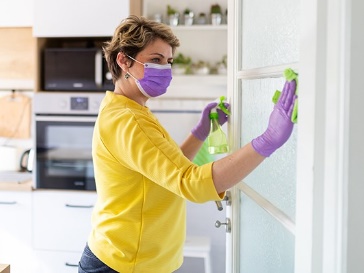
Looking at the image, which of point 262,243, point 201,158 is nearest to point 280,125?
point 262,243

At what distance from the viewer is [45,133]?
3.04m

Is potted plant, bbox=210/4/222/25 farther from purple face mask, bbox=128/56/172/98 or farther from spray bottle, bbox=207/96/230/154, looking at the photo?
purple face mask, bbox=128/56/172/98

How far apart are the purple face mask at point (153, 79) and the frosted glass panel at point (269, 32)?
243mm

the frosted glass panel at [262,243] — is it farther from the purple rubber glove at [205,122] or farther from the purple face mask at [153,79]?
the purple face mask at [153,79]

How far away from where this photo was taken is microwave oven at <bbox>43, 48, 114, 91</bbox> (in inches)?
117

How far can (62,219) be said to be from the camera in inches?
118

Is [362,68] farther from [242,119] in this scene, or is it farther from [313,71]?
[242,119]

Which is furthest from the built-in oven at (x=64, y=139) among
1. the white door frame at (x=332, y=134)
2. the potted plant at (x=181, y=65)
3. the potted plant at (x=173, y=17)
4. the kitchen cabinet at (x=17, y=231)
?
the white door frame at (x=332, y=134)

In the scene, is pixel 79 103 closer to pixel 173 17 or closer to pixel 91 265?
pixel 173 17

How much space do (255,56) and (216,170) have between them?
0.40 meters

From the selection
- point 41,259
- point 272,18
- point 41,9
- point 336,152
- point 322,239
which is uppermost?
point 41,9

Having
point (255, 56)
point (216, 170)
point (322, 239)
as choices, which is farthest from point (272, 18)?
point (322, 239)

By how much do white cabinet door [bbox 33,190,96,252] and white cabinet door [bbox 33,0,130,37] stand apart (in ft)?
2.96

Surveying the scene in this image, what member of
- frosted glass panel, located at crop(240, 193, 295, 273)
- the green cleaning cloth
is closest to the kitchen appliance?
the green cleaning cloth
